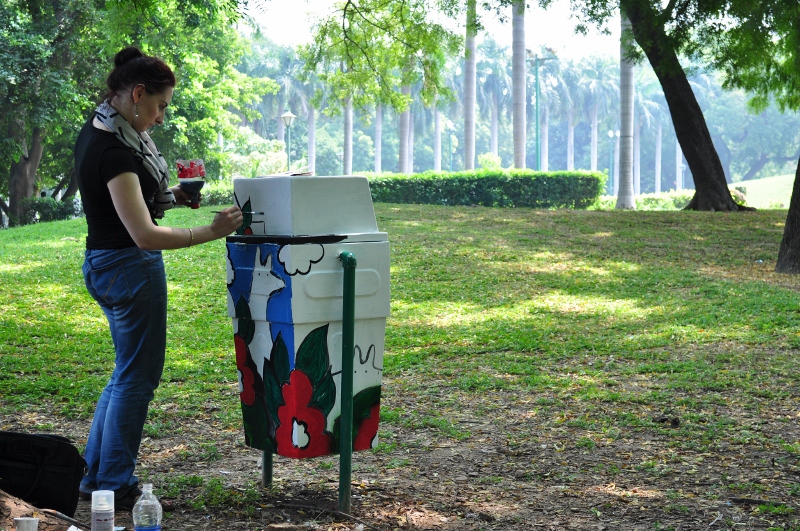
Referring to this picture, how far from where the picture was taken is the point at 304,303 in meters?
3.23

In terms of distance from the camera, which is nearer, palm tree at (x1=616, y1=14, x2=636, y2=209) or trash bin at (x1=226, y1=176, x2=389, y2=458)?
trash bin at (x1=226, y1=176, x2=389, y2=458)

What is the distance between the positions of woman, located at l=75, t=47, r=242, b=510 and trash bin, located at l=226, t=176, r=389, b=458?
22 cm

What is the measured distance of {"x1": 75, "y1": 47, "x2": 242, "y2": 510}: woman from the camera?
3.07 metres

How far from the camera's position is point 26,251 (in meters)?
13.9

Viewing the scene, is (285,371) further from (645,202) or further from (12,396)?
(645,202)

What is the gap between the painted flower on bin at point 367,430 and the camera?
3531 mm

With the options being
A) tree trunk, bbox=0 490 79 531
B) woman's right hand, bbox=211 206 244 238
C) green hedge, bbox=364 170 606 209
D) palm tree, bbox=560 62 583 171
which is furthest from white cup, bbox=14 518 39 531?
palm tree, bbox=560 62 583 171

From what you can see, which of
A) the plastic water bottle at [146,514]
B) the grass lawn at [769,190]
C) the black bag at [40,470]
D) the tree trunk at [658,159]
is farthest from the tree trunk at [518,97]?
the tree trunk at [658,159]

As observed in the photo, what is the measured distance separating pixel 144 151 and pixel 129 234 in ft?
1.05

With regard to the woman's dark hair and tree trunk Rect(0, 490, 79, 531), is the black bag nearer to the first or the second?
tree trunk Rect(0, 490, 79, 531)

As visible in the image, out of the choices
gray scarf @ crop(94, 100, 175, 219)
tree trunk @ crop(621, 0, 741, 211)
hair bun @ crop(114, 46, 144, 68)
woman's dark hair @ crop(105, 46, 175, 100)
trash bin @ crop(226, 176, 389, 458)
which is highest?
tree trunk @ crop(621, 0, 741, 211)

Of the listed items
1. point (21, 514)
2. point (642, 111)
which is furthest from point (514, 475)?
point (642, 111)

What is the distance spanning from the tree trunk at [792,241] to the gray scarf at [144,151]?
9441mm

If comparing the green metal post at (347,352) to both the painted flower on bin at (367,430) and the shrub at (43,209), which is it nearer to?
the painted flower on bin at (367,430)
